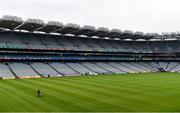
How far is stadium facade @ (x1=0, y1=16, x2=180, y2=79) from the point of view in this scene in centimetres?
7325

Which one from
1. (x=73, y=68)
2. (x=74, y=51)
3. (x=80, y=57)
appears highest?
(x=74, y=51)

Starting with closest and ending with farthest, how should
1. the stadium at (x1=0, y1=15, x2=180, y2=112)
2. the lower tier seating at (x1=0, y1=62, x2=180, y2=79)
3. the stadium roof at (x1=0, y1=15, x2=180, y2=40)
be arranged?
the stadium at (x1=0, y1=15, x2=180, y2=112) → the lower tier seating at (x1=0, y1=62, x2=180, y2=79) → the stadium roof at (x1=0, y1=15, x2=180, y2=40)

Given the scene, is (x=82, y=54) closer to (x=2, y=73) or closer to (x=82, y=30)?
(x=82, y=30)

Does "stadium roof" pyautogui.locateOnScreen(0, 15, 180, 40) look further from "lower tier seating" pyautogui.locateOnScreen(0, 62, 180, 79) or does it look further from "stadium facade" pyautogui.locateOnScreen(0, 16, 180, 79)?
"lower tier seating" pyautogui.locateOnScreen(0, 62, 180, 79)

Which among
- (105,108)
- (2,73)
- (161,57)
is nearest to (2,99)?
(105,108)

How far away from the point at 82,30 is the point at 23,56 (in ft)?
72.0

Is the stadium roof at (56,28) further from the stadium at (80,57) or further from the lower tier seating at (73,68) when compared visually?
the lower tier seating at (73,68)

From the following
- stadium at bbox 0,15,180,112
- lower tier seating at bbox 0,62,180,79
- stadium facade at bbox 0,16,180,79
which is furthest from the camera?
stadium facade at bbox 0,16,180,79

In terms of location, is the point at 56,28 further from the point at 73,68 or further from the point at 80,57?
the point at 80,57

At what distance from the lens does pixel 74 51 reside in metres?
87.9

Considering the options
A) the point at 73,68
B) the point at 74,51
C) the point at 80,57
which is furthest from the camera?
the point at 80,57

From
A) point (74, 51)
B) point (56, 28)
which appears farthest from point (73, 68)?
point (56, 28)

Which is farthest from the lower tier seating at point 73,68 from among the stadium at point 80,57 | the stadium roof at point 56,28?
the stadium roof at point 56,28

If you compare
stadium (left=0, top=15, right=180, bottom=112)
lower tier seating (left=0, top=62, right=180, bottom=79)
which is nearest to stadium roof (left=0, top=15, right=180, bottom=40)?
stadium (left=0, top=15, right=180, bottom=112)
